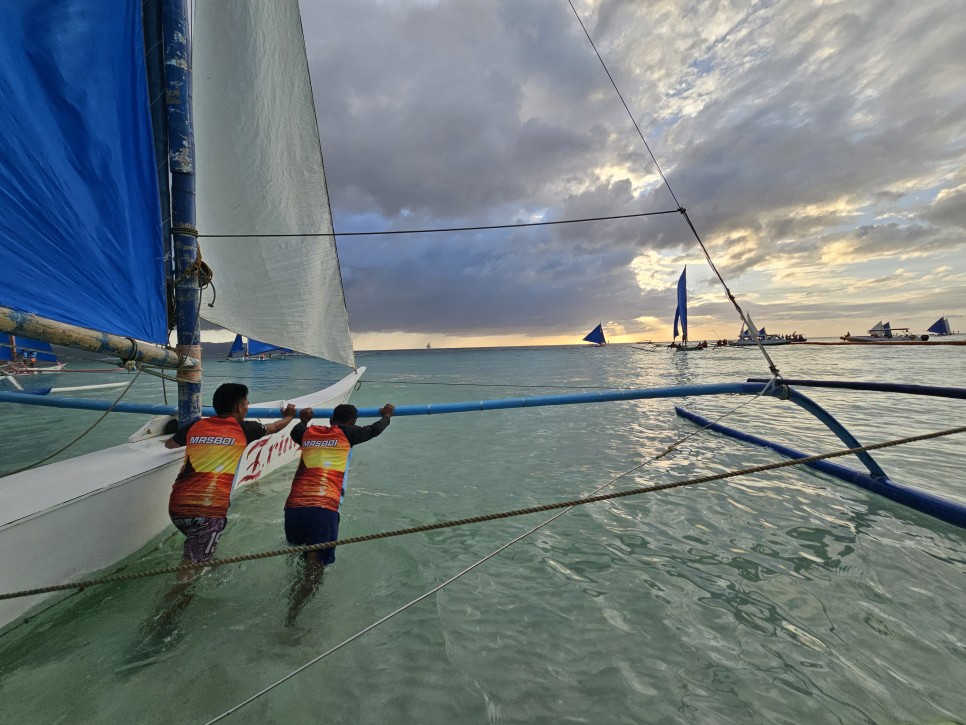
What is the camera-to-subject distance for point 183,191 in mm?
4016

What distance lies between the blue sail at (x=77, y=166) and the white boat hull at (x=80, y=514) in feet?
4.13

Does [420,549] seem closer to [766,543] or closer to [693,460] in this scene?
[766,543]

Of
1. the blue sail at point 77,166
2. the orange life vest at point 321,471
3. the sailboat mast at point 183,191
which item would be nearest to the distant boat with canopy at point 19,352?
the blue sail at point 77,166

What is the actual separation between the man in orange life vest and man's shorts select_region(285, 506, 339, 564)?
488 mm

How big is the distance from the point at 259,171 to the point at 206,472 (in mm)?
3894

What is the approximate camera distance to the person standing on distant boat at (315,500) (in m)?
3.25

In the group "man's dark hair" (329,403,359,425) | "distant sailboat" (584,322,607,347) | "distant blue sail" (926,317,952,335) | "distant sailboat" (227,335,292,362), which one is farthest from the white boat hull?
"distant blue sail" (926,317,952,335)

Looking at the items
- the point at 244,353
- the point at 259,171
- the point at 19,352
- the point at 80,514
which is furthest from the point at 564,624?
the point at 244,353

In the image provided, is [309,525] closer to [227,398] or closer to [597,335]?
[227,398]

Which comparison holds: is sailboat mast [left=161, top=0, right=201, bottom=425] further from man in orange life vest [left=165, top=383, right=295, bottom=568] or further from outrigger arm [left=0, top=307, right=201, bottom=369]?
man in orange life vest [left=165, top=383, right=295, bottom=568]

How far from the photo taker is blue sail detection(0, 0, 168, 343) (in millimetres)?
2688

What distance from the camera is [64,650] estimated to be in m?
2.76

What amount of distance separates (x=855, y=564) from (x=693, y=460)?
3.86 m

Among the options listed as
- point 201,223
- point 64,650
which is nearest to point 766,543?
point 64,650
